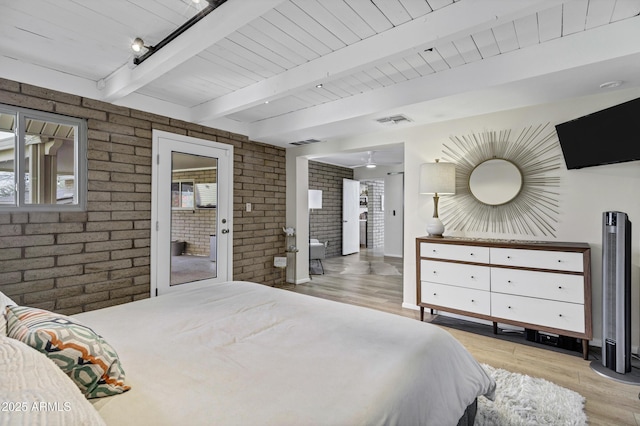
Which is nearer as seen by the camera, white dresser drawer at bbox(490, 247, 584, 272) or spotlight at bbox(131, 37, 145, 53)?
spotlight at bbox(131, 37, 145, 53)

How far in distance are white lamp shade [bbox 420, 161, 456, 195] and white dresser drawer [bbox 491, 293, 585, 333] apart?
3.78 feet

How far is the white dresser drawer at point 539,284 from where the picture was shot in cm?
266

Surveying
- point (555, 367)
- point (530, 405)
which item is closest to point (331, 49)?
point (530, 405)

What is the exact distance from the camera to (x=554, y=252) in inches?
109

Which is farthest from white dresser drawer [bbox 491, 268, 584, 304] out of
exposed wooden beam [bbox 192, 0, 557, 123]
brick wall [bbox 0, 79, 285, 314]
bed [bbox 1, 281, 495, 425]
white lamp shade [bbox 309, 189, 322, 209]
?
white lamp shade [bbox 309, 189, 322, 209]

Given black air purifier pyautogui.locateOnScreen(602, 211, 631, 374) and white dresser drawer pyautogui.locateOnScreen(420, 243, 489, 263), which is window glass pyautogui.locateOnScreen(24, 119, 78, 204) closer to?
white dresser drawer pyautogui.locateOnScreen(420, 243, 489, 263)

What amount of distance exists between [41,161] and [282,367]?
3.15 m

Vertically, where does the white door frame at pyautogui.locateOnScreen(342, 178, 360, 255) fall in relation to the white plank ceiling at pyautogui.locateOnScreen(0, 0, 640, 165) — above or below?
below

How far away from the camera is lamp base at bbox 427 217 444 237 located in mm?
3564

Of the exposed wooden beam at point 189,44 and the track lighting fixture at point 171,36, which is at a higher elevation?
the track lighting fixture at point 171,36

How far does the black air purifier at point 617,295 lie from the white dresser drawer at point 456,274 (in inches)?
34.2

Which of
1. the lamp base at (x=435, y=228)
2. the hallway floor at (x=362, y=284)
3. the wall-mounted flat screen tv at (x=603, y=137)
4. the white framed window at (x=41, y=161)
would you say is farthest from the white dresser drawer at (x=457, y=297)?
the white framed window at (x=41, y=161)

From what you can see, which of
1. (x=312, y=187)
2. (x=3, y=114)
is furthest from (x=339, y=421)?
(x=312, y=187)

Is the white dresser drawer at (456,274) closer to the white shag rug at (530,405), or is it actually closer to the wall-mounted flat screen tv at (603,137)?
the white shag rug at (530,405)
